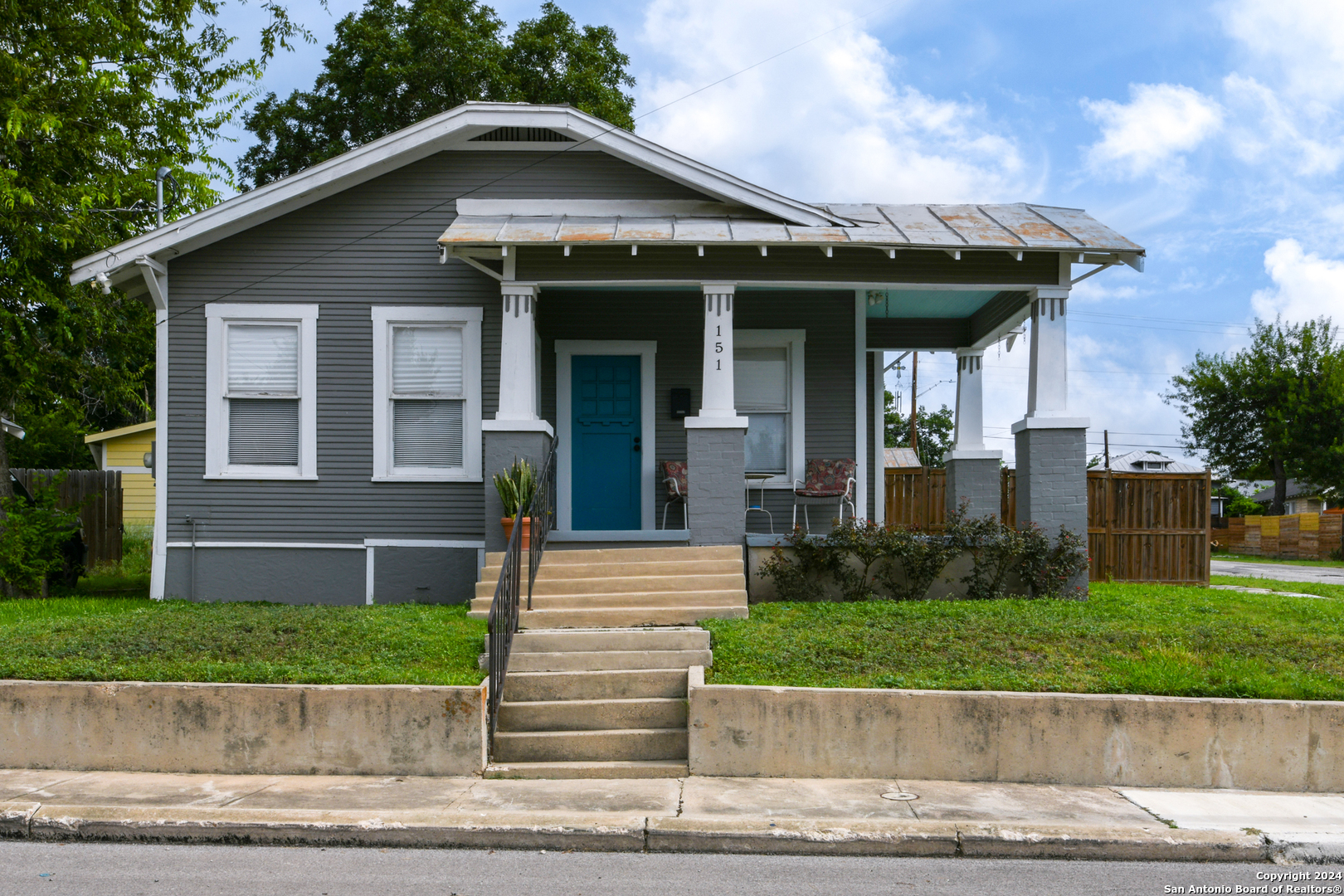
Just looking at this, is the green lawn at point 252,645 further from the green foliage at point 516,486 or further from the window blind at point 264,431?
the window blind at point 264,431

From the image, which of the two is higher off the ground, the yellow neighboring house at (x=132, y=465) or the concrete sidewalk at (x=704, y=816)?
the yellow neighboring house at (x=132, y=465)

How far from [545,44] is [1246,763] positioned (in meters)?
22.0

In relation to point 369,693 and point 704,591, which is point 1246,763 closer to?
point 704,591

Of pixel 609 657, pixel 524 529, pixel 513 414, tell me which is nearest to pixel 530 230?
pixel 513 414

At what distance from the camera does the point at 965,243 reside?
1034 centimetres

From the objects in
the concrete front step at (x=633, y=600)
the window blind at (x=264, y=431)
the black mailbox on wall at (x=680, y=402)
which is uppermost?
the black mailbox on wall at (x=680, y=402)

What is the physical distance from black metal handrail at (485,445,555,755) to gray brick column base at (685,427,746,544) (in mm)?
1429

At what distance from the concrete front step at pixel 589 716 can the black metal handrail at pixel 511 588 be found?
162 millimetres

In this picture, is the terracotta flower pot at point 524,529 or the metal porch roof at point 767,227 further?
the metal porch roof at point 767,227

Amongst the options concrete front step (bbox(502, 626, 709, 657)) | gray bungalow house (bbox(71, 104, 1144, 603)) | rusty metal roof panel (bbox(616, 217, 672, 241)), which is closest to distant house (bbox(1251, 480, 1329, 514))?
A: gray bungalow house (bbox(71, 104, 1144, 603))

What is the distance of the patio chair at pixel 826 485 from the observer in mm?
12125

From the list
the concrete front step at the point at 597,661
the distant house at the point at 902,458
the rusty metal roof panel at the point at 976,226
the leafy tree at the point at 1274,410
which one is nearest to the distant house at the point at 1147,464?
the leafy tree at the point at 1274,410

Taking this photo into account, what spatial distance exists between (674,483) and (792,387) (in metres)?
1.85

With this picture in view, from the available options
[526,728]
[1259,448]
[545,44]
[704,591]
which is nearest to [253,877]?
[526,728]
